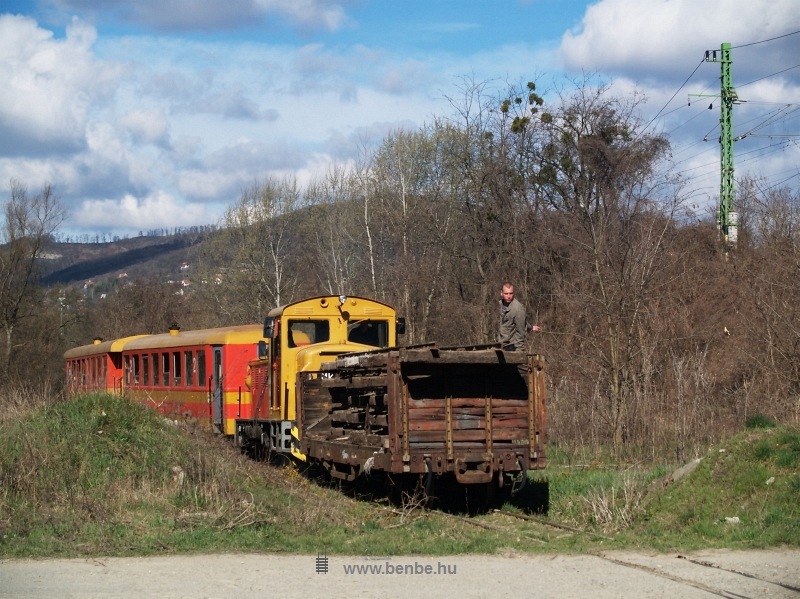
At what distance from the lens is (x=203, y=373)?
848 inches

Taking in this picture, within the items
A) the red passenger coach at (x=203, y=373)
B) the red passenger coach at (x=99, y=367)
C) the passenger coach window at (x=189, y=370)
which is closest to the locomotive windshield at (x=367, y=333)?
the red passenger coach at (x=203, y=373)

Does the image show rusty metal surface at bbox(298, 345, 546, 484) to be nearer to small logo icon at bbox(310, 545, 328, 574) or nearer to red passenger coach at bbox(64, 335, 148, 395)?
small logo icon at bbox(310, 545, 328, 574)

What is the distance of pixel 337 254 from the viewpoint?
4922cm

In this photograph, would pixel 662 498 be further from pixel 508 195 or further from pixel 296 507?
pixel 508 195

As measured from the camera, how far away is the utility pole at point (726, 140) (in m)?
35.7

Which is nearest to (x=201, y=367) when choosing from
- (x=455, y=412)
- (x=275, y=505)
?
(x=275, y=505)

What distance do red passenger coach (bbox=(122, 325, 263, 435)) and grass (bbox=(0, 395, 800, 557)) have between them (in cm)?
551

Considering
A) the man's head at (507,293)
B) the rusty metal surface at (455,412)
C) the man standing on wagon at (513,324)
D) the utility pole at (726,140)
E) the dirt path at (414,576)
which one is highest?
the utility pole at (726,140)

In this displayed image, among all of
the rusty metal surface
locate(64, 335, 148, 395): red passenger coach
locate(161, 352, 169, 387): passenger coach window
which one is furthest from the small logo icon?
locate(64, 335, 148, 395): red passenger coach

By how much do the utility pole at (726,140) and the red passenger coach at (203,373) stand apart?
68.9 feet

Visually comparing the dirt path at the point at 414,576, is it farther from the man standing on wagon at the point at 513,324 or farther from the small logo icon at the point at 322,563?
the man standing on wagon at the point at 513,324

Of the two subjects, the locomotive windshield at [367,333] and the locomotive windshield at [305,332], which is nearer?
the locomotive windshield at [305,332]

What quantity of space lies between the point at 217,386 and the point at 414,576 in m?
13.2

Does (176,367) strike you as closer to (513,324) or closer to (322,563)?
(513,324)
